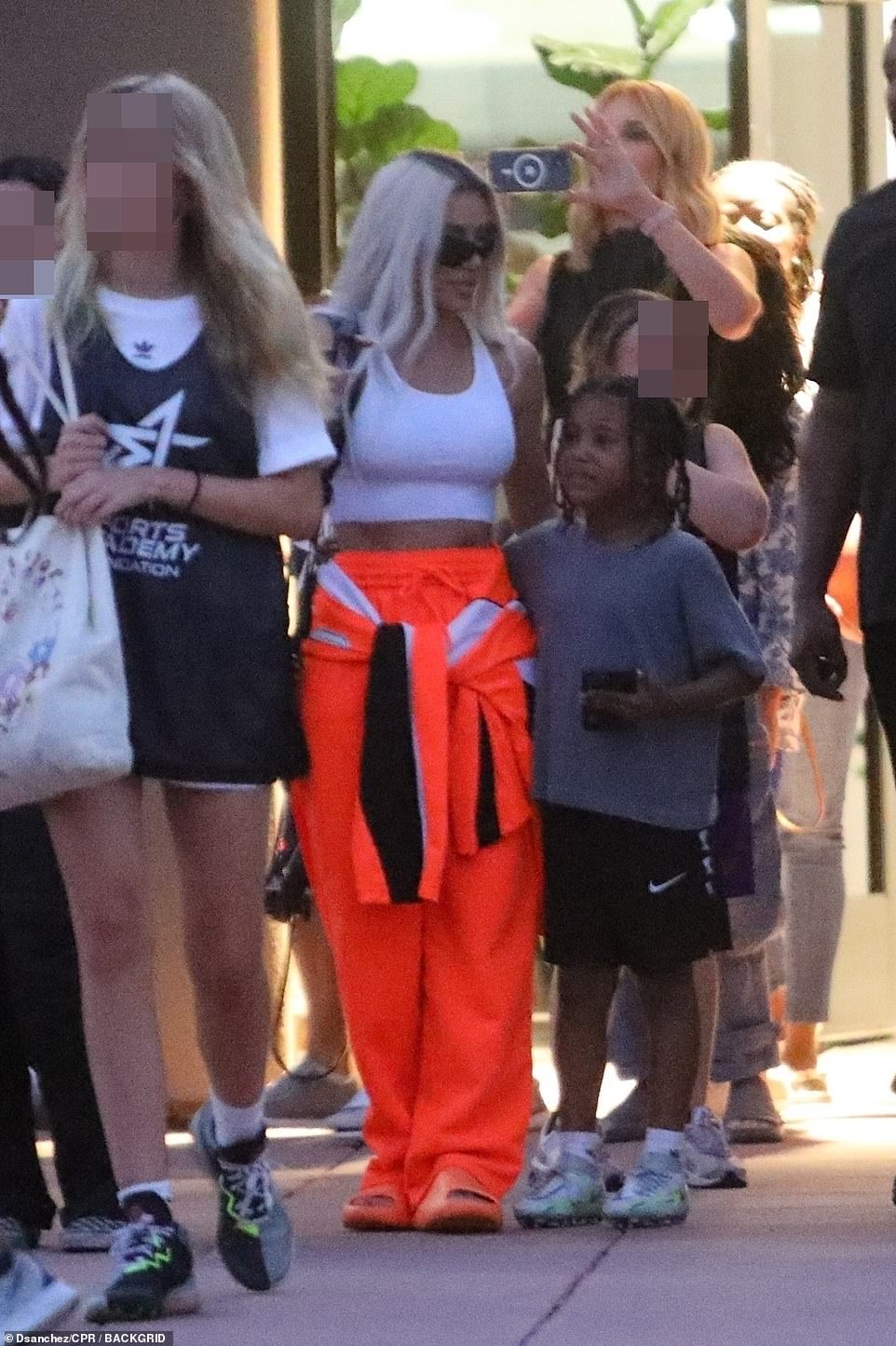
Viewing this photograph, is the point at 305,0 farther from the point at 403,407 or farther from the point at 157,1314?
the point at 157,1314

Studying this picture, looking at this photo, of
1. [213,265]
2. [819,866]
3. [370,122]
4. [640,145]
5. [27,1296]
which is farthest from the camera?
[370,122]

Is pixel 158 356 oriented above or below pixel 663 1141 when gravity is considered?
above

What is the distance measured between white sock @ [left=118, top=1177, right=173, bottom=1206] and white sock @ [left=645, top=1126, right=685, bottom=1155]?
1.16 metres

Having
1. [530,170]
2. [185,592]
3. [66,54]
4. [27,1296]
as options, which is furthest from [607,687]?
[66,54]

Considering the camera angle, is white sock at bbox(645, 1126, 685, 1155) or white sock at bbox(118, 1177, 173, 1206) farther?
white sock at bbox(645, 1126, 685, 1155)

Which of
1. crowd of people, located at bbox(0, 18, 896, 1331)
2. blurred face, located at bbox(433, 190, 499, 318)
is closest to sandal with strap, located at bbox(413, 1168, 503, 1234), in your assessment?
crowd of people, located at bbox(0, 18, 896, 1331)

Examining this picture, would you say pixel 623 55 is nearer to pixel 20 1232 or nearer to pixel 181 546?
pixel 181 546

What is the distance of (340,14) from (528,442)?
97.7 inches

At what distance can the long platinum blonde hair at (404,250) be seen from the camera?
539 cm

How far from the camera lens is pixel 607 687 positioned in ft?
17.2

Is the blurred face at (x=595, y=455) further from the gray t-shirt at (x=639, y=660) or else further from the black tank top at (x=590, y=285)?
the black tank top at (x=590, y=285)

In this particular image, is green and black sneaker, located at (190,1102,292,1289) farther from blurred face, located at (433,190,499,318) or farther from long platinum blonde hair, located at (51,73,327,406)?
blurred face, located at (433,190,499,318)

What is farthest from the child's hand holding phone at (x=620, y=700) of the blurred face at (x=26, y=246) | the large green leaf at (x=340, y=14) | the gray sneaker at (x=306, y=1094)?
the large green leaf at (x=340, y=14)

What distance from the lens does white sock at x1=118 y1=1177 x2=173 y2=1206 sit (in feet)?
14.4
